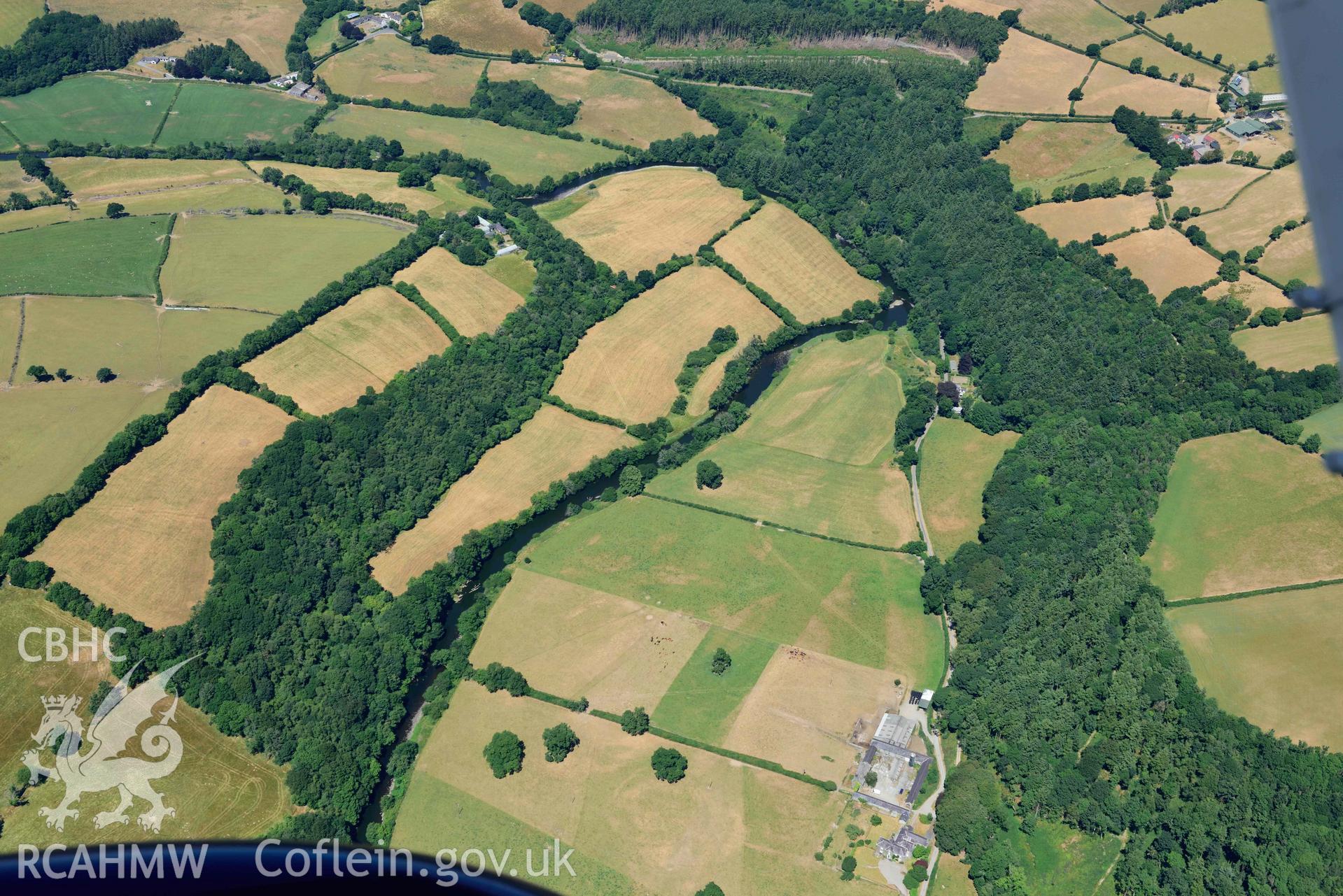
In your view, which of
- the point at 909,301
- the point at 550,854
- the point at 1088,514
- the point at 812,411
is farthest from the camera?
the point at 909,301

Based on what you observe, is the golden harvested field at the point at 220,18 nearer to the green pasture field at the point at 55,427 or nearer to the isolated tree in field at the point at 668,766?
the green pasture field at the point at 55,427

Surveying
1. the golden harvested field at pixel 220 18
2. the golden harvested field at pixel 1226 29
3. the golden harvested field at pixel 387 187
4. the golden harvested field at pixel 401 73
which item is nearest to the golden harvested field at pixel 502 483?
the golden harvested field at pixel 387 187

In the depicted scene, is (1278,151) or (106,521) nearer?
(106,521)

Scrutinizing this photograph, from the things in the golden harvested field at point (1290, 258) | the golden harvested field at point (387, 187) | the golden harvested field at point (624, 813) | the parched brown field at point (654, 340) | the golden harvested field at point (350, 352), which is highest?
the golden harvested field at point (1290, 258)

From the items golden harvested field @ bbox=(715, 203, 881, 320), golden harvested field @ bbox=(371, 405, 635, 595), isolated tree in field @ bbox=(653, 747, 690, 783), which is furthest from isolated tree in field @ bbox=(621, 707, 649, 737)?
golden harvested field @ bbox=(715, 203, 881, 320)

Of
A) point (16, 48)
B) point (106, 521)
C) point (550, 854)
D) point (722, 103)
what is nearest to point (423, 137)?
point (722, 103)

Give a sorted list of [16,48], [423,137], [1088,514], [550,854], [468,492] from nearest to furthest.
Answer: [550,854] → [1088,514] → [468,492] → [423,137] → [16,48]

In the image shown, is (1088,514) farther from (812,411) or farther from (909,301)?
(909,301)
